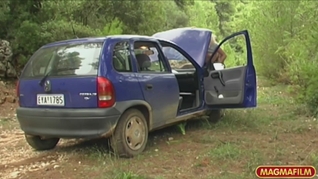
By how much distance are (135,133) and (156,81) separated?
0.78 m

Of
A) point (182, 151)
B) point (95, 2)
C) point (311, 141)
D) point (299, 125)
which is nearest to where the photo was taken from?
point (182, 151)

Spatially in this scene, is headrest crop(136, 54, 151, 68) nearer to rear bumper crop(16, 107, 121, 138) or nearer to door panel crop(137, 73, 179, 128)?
door panel crop(137, 73, 179, 128)

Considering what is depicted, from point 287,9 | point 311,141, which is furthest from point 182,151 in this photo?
point 287,9

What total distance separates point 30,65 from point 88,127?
131cm

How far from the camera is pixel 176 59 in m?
6.61

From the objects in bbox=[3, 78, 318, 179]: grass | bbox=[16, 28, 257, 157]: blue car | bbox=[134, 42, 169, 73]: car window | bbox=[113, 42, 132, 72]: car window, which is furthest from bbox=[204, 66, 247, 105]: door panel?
bbox=[113, 42, 132, 72]: car window

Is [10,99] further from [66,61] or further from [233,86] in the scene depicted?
[233,86]

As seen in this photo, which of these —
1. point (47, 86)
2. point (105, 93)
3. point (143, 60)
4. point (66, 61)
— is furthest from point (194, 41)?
point (47, 86)

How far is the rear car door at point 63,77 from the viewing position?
447cm

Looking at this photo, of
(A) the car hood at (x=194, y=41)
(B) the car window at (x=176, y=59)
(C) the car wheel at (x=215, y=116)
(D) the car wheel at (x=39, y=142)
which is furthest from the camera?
(A) the car hood at (x=194, y=41)

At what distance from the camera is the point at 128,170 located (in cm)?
422

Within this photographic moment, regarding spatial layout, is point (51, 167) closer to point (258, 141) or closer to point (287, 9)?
point (258, 141)

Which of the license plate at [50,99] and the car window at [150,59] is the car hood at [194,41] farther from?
the license plate at [50,99]

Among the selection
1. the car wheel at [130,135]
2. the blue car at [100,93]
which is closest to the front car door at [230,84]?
the blue car at [100,93]
